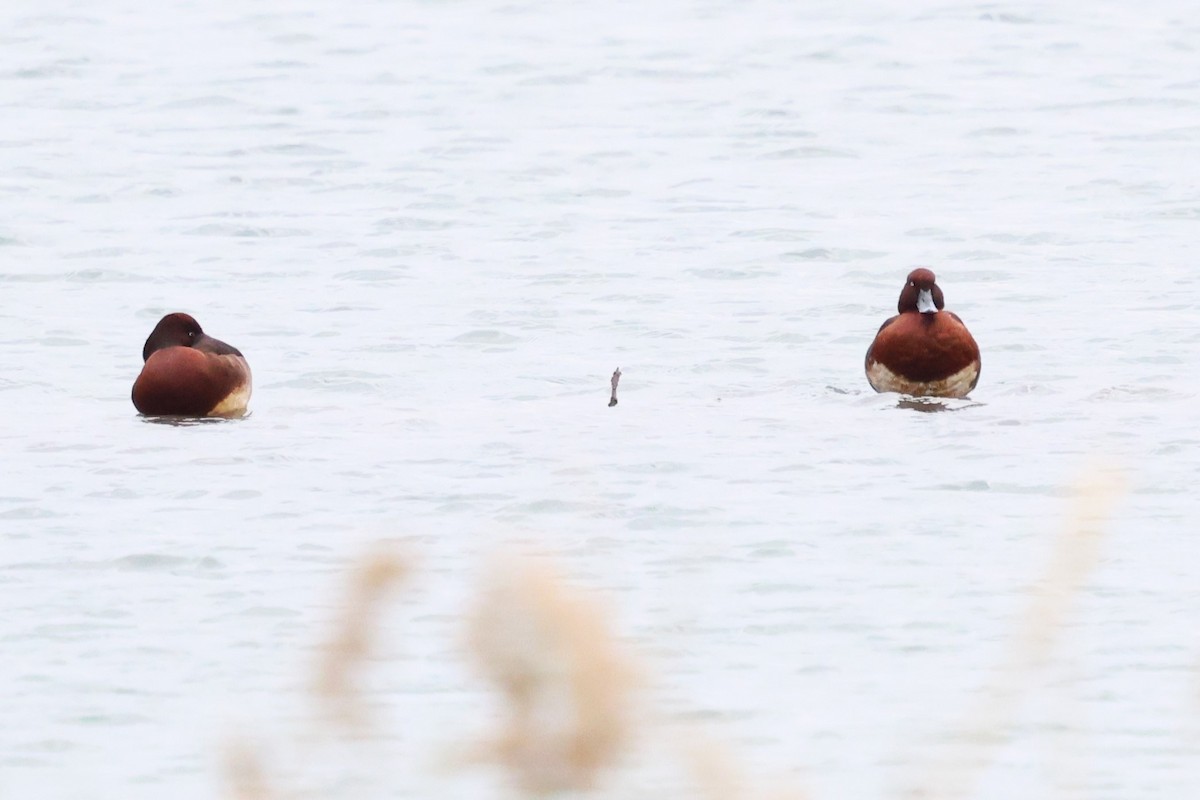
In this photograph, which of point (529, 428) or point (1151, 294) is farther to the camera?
point (1151, 294)

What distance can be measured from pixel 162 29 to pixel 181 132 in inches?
296

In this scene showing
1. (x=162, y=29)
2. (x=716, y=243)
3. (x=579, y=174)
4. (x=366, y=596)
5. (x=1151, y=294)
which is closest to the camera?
(x=366, y=596)

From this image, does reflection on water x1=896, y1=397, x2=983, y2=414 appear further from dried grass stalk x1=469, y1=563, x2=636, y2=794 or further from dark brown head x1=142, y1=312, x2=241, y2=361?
dried grass stalk x1=469, y1=563, x2=636, y2=794

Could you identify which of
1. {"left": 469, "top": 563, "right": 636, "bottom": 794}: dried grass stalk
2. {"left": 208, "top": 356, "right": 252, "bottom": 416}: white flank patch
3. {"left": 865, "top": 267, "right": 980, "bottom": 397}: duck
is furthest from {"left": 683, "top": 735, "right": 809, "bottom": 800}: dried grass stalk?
{"left": 865, "top": 267, "right": 980, "bottom": 397}: duck

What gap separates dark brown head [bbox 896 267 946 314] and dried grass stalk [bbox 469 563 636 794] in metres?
8.74

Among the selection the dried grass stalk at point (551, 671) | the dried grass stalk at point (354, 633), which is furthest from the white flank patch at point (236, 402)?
the dried grass stalk at point (551, 671)

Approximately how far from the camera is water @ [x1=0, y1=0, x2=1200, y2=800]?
7.12m

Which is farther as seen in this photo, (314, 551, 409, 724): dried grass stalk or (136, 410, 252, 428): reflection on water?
(136, 410, 252, 428): reflection on water

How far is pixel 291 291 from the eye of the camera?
17.3 m

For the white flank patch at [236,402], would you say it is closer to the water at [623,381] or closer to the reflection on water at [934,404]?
the water at [623,381]

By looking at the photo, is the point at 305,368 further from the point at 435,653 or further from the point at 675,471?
the point at 435,653

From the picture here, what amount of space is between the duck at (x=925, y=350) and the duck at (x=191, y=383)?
3.47 meters

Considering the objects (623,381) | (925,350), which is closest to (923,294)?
(925,350)

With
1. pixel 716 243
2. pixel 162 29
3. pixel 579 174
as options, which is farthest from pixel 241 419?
pixel 162 29
